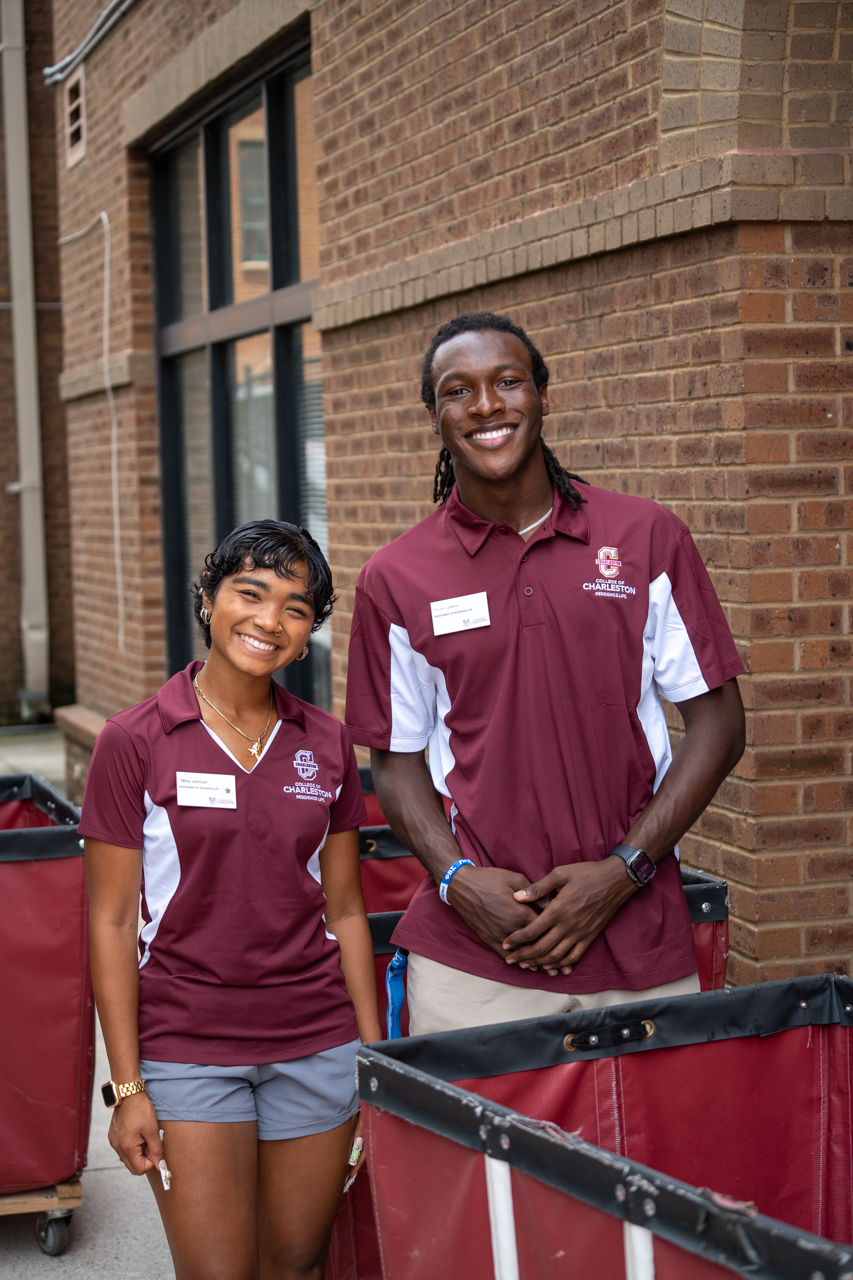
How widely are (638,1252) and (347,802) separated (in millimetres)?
1204

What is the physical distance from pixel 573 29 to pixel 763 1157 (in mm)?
3457

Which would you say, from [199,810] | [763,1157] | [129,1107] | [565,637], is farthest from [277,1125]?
[565,637]

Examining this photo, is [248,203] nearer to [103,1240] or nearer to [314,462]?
[314,462]

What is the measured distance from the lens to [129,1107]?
2508 millimetres

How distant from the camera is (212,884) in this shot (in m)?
2.59

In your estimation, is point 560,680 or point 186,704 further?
point 186,704

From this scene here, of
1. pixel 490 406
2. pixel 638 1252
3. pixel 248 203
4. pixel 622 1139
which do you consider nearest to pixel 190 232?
pixel 248 203

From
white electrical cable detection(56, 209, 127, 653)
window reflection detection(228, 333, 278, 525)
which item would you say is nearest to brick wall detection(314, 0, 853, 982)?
window reflection detection(228, 333, 278, 525)

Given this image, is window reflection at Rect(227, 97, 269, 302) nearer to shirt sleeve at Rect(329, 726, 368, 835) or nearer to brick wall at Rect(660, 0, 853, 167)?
brick wall at Rect(660, 0, 853, 167)

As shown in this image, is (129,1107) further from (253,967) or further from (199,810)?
(199,810)

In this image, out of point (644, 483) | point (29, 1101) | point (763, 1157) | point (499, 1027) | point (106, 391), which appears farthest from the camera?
point (106, 391)

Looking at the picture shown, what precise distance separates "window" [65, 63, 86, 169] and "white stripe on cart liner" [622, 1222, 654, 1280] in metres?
9.65

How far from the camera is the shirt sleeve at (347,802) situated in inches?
109

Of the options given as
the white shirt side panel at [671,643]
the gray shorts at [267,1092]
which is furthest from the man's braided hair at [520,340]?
the gray shorts at [267,1092]
